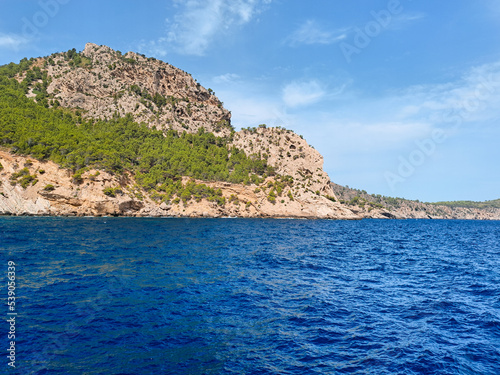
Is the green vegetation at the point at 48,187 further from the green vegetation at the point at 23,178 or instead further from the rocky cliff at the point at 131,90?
the rocky cliff at the point at 131,90

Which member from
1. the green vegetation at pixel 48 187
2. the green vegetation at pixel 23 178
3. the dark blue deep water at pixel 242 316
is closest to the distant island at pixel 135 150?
the green vegetation at pixel 23 178

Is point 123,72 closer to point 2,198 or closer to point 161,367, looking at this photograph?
point 2,198

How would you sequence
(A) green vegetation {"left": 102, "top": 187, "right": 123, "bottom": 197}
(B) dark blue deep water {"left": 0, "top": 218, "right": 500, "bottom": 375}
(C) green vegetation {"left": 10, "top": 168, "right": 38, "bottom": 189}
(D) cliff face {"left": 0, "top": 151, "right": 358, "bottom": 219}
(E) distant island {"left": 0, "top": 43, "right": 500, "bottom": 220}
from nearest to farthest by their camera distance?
(B) dark blue deep water {"left": 0, "top": 218, "right": 500, "bottom": 375} < (C) green vegetation {"left": 10, "top": 168, "right": 38, "bottom": 189} < (D) cliff face {"left": 0, "top": 151, "right": 358, "bottom": 219} < (E) distant island {"left": 0, "top": 43, "right": 500, "bottom": 220} < (A) green vegetation {"left": 102, "top": 187, "right": 123, "bottom": 197}

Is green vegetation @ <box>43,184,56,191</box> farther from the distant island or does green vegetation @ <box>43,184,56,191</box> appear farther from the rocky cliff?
the rocky cliff

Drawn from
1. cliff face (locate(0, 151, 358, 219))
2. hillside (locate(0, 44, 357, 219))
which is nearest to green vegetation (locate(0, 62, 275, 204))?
hillside (locate(0, 44, 357, 219))

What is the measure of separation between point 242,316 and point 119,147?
110 meters

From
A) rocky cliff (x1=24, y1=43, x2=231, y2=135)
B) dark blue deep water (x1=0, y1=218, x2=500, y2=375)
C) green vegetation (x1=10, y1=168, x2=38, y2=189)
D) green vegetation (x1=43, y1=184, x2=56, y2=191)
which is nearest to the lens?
dark blue deep water (x1=0, y1=218, x2=500, y2=375)

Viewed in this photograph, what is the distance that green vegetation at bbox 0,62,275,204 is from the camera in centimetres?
8419

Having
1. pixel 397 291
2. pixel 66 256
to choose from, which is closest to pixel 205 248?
pixel 66 256

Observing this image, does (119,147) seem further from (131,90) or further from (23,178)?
(131,90)

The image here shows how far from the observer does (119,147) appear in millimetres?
110250

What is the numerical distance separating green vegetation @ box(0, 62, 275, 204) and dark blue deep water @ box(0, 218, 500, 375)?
6906cm

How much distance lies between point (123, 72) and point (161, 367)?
581 ft

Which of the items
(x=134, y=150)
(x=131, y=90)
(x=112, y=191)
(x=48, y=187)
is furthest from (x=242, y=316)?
(x=131, y=90)
